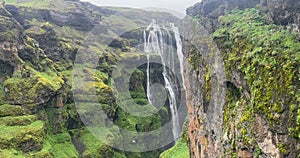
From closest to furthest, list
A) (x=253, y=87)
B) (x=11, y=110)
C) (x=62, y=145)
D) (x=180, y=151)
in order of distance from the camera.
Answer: (x=253, y=87), (x=180, y=151), (x=11, y=110), (x=62, y=145)

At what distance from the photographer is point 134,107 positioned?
163ft

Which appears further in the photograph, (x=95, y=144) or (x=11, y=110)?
(x=95, y=144)

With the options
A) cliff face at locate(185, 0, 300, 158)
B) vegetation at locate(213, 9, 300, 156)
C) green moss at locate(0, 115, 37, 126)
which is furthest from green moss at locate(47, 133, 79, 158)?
vegetation at locate(213, 9, 300, 156)

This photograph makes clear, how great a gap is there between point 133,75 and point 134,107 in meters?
7.94

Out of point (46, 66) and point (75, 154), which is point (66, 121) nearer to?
point (75, 154)

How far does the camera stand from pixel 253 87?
10.2m

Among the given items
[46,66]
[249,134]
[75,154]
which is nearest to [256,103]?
[249,134]

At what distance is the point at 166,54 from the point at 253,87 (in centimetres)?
5278

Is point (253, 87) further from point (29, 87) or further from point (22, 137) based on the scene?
point (29, 87)

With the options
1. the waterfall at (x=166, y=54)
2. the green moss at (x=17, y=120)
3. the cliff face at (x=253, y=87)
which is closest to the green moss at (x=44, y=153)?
the green moss at (x=17, y=120)

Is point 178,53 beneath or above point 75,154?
above

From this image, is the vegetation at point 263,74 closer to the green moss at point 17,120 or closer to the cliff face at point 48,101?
the cliff face at point 48,101

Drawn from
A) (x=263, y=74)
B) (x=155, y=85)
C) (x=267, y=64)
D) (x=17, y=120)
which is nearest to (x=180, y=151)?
(x=17, y=120)

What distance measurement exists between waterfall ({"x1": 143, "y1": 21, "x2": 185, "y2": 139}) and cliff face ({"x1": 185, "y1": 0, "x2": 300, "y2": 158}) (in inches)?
1228
